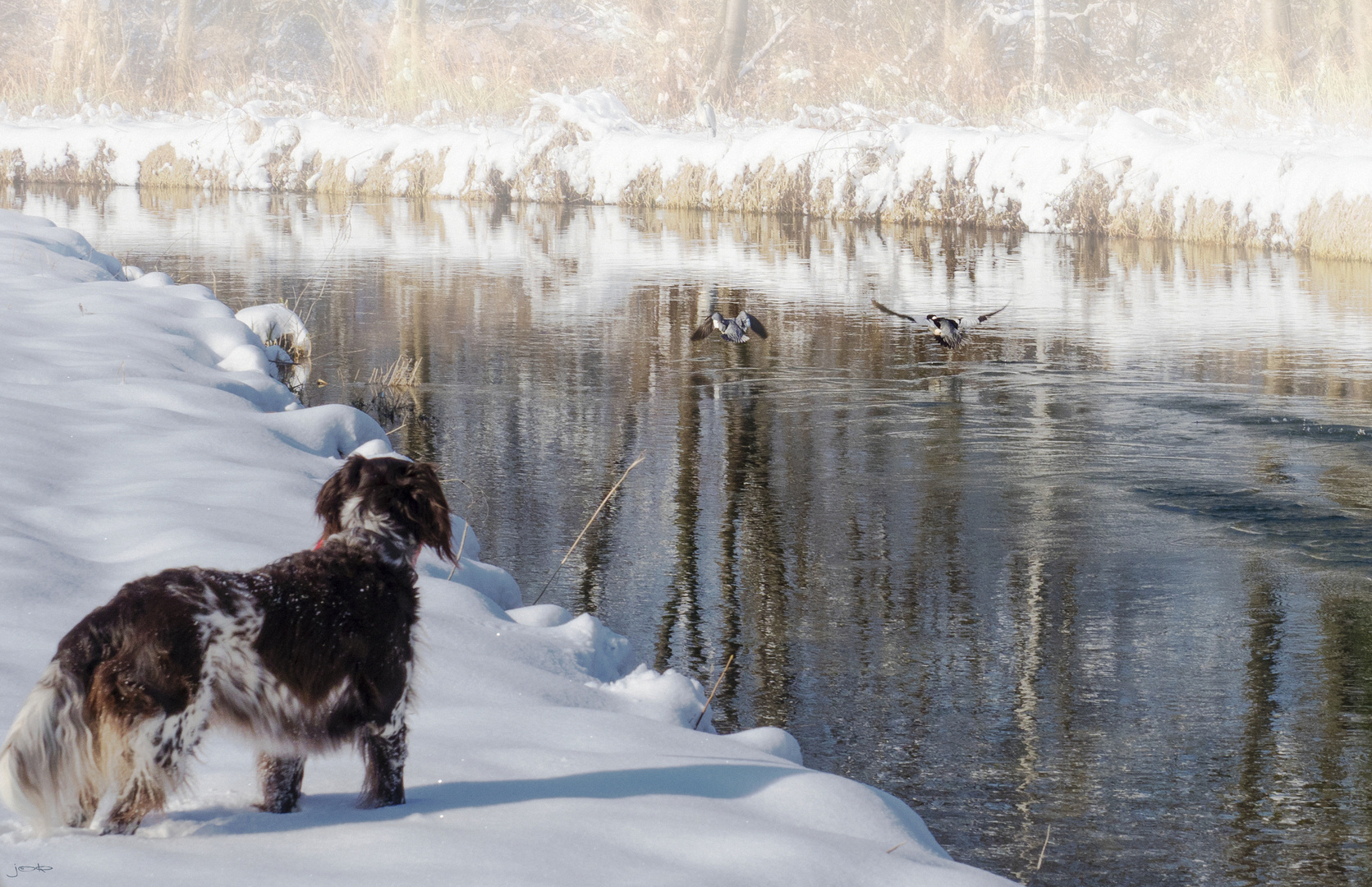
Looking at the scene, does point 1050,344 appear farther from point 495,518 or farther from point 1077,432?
point 495,518

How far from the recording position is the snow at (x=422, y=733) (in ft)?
11.9

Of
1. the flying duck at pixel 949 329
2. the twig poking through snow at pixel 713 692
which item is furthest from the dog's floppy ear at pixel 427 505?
the flying duck at pixel 949 329

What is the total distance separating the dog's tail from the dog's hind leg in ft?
1.58

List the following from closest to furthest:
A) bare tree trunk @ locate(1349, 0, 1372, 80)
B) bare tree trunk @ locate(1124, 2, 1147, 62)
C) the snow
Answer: the snow
bare tree trunk @ locate(1349, 0, 1372, 80)
bare tree trunk @ locate(1124, 2, 1147, 62)

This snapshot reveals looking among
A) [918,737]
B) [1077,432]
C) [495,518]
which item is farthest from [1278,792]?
[1077,432]

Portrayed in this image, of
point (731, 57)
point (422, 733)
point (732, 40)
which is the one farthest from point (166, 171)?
point (422, 733)

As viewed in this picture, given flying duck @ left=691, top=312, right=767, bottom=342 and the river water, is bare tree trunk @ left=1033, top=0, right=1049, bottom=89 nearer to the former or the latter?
the river water

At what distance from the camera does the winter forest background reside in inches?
1641

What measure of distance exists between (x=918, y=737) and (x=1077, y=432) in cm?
664

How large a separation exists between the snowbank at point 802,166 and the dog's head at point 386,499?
23392 millimetres

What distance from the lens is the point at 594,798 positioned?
13.8ft

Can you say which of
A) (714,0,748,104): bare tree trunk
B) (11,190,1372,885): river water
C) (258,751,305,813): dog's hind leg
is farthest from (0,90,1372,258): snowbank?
(258,751,305,813): dog's hind leg

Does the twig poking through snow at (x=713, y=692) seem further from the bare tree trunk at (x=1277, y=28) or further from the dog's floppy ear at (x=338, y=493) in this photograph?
the bare tree trunk at (x=1277, y=28)

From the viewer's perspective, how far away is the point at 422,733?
472 cm
